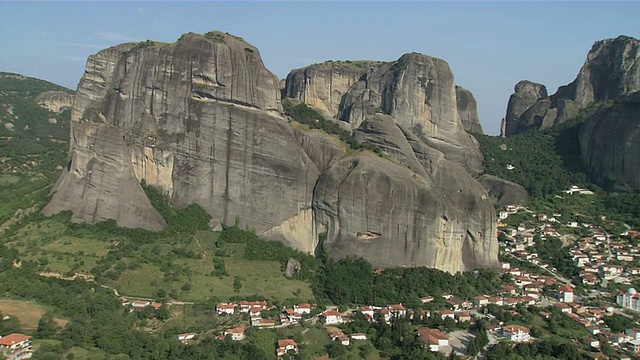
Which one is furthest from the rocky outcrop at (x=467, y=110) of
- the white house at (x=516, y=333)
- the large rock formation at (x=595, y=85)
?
the white house at (x=516, y=333)

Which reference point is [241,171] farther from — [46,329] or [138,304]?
[46,329]

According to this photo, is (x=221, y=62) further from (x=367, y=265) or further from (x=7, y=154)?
(x=7, y=154)

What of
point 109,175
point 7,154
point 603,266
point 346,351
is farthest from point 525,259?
point 7,154

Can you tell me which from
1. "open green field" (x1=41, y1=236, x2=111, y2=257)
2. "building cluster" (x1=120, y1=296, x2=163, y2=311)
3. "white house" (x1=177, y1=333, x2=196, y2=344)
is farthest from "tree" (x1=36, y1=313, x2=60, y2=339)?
"open green field" (x1=41, y1=236, x2=111, y2=257)

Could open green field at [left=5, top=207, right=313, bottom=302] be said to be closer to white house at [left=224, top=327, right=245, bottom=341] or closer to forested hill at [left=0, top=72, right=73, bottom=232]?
white house at [left=224, top=327, right=245, bottom=341]

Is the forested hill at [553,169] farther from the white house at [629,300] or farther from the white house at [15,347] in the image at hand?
the white house at [15,347]

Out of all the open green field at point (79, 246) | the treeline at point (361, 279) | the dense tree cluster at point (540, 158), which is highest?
the dense tree cluster at point (540, 158)
